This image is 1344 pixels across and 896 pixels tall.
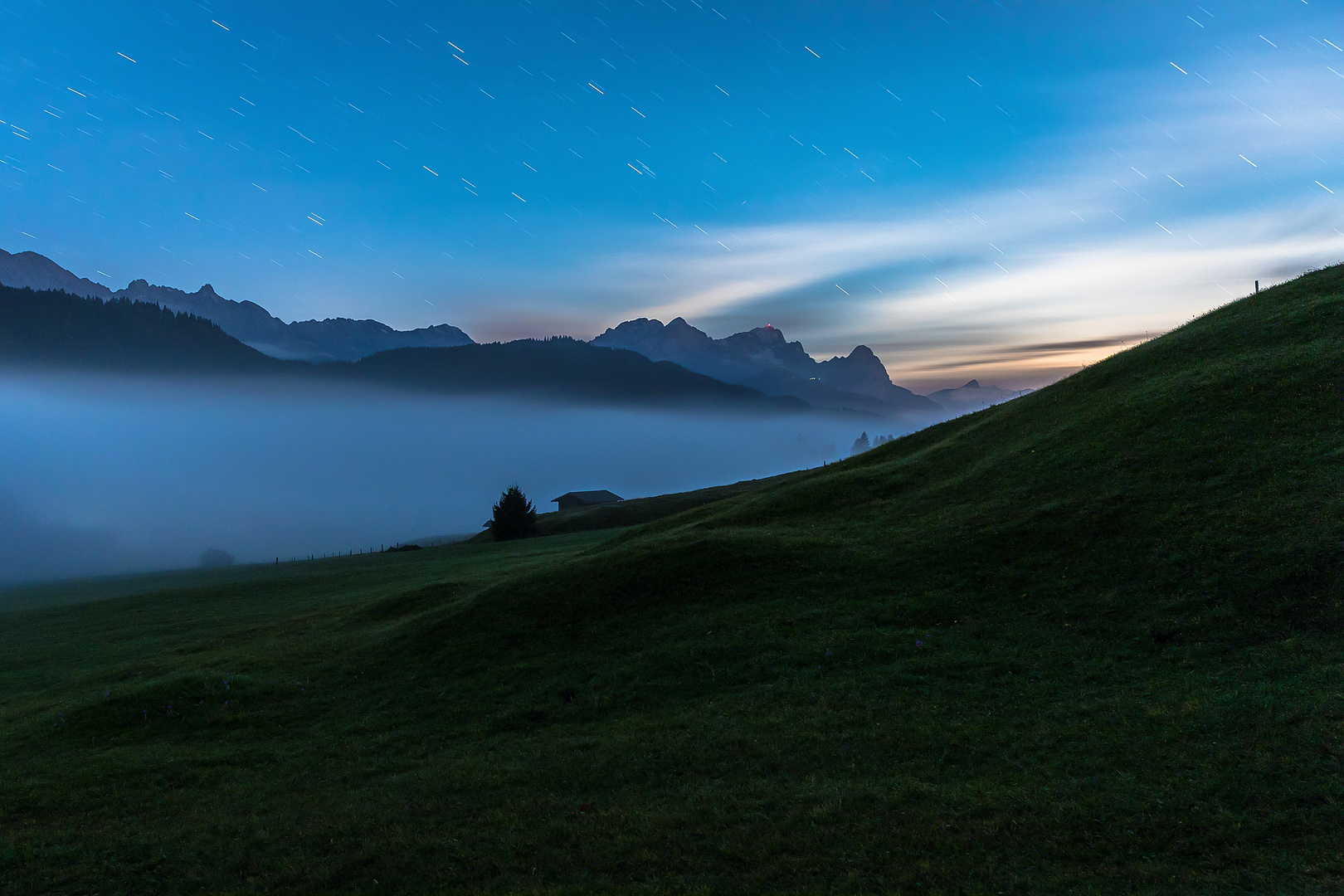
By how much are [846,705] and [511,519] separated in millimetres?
89557

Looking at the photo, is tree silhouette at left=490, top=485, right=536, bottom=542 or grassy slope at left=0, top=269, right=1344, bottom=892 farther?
tree silhouette at left=490, top=485, right=536, bottom=542

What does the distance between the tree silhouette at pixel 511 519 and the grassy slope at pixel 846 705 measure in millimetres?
64491

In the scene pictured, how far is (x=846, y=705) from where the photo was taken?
1872 centimetres

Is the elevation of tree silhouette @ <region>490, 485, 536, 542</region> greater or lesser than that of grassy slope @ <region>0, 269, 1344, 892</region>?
greater

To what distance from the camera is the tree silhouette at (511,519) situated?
102875 millimetres

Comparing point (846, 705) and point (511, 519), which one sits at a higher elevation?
point (511, 519)

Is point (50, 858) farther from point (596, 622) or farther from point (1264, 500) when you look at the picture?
point (1264, 500)

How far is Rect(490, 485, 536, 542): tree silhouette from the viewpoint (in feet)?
338

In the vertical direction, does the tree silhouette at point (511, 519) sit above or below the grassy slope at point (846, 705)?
above

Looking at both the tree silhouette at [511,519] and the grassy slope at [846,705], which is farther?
the tree silhouette at [511,519]

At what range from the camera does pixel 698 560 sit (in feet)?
101

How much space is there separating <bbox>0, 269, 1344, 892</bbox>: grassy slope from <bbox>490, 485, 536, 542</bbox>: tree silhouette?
212 feet

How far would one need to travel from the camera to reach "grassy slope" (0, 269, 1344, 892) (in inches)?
504

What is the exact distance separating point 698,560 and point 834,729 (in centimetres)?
1378
